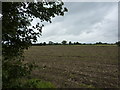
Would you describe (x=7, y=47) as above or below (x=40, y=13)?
below

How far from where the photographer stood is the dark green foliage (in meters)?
6.15

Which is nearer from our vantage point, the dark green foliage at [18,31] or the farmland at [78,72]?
the dark green foliage at [18,31]

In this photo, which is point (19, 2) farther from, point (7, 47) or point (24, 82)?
point (24, 82)

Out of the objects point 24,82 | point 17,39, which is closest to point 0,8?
point 17,39

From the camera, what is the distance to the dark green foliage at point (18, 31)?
6.15m

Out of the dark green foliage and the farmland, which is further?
the farmland

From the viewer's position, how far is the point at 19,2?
6.25m

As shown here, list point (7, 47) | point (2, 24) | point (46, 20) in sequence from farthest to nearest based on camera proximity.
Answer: point (46, 20), point (7, 47), point (2, 24)

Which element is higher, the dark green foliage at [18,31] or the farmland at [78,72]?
the dark green foliage at [18,31]

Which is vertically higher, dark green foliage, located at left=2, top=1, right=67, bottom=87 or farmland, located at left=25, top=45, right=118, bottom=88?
dark green foliage, located at left=2, top=1, right=67, bottom=87

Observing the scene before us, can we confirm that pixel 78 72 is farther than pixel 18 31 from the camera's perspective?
Yes

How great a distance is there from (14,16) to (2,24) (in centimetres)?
46

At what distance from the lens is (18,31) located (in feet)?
21.6

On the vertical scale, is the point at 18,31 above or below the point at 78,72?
above
